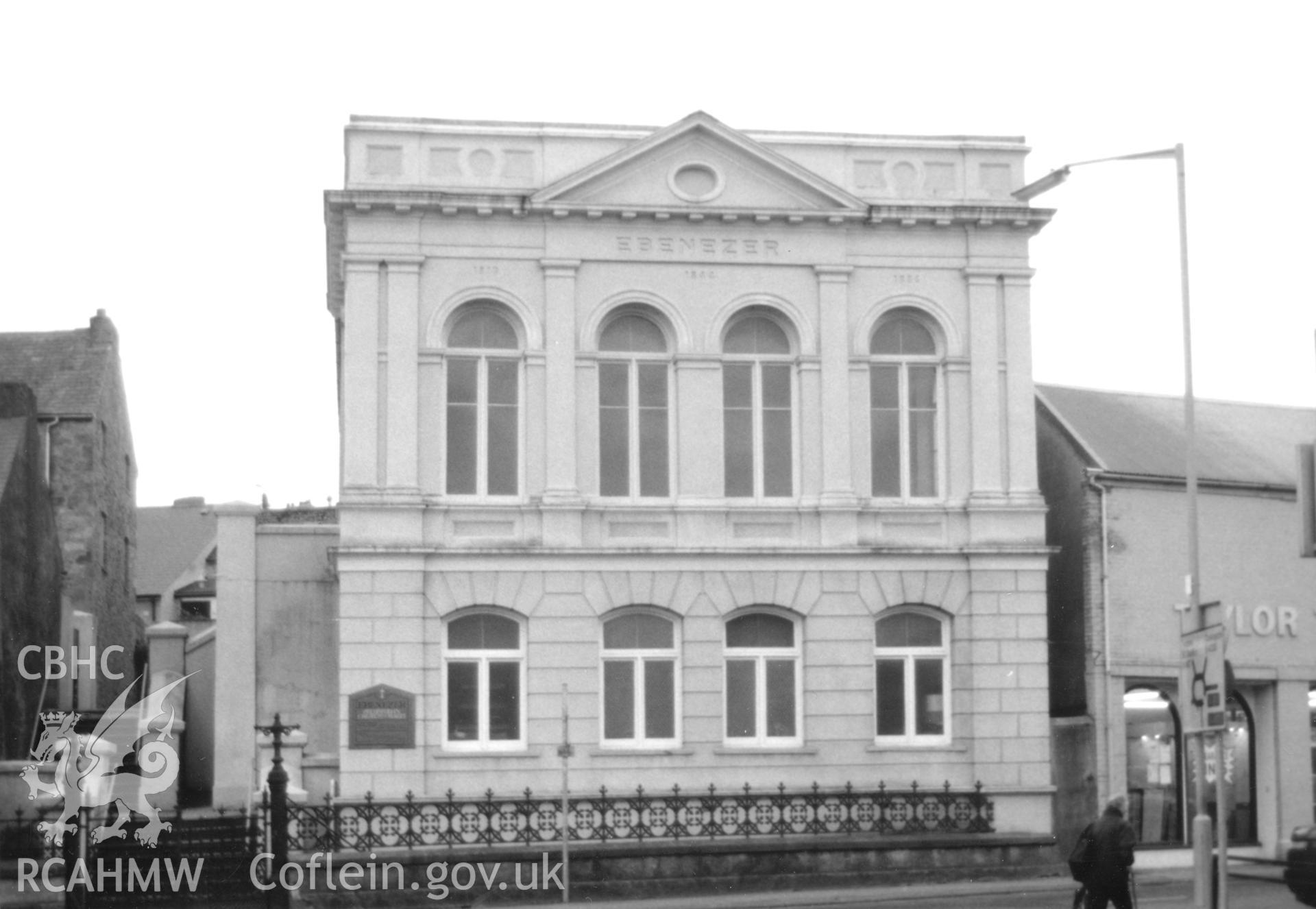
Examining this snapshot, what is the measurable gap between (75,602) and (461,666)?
16545 millimetres

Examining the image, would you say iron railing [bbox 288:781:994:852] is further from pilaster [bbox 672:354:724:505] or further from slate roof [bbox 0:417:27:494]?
slate roof [bbox 0:417:27:494]

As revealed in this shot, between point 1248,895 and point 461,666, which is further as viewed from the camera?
point 461,666

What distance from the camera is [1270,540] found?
110 feet

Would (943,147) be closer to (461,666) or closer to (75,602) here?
(461,666)

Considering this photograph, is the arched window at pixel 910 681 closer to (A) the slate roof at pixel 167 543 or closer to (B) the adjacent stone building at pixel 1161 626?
(B) the adjacent stone building at pixel 1161 626

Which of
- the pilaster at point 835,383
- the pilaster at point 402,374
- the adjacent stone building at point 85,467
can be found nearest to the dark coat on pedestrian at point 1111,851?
the pilaster at point 835,383

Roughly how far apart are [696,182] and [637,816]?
385 inches

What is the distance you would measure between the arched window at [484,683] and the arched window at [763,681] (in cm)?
322

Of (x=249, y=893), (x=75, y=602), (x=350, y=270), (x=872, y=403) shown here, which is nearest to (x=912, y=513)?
(x=872, y=403)

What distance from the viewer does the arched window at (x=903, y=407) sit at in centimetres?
3142

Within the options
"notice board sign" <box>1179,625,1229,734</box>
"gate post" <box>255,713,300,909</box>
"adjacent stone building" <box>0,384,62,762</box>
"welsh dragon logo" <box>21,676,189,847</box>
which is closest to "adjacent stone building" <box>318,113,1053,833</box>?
"welsh dragon logo" <box>21,676,189,847</box>

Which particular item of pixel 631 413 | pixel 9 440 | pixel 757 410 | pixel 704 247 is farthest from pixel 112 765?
pixel 704 247

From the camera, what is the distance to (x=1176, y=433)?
35094mm

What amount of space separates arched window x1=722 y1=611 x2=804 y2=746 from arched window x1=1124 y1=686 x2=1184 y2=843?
5706mm
